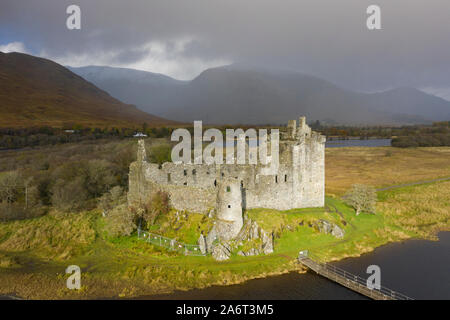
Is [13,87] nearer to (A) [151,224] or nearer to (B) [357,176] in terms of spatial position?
(A) [151,224]

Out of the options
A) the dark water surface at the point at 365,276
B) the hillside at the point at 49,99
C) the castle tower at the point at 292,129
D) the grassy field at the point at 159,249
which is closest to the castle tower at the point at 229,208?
the grassy field at the point at 159,249

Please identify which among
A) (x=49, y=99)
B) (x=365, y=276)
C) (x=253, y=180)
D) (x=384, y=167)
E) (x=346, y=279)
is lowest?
(x=365, y=276)

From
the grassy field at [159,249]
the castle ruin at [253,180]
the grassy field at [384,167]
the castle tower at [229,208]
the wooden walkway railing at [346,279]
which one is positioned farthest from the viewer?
the grassy field at [384,167]

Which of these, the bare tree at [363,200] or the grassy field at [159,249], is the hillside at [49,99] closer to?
the grassy field at [159,249]

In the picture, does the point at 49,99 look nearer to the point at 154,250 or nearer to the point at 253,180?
the point at 154,250

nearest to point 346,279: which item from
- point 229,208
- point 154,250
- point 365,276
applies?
point 365,276

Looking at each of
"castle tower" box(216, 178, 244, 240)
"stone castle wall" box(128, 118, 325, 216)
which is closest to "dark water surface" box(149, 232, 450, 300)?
"castle tower" box(216, 178, 244, 240)

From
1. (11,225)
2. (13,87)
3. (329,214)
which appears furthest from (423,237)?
(13,87)
